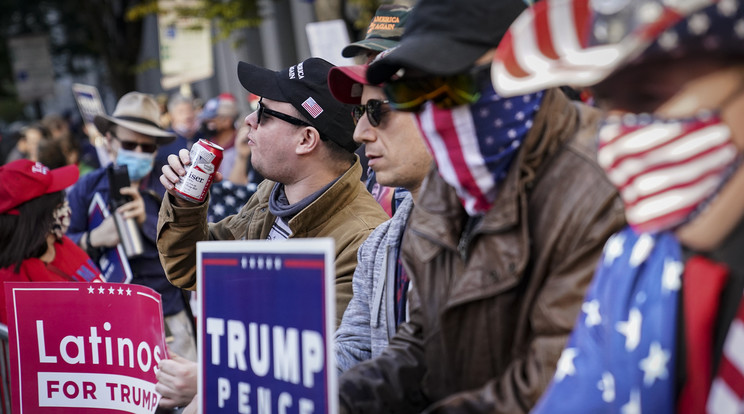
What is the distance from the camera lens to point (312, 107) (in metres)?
4.67

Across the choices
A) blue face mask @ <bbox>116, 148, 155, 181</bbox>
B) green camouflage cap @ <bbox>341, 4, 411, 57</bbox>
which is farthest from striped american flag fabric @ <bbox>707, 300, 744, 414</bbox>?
blue face mask @ <bbox>116, 148, 155, 181</bbox>

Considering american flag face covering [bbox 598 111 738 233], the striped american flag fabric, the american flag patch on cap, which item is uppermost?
american flag face covering [bbox 598 111 738 233]

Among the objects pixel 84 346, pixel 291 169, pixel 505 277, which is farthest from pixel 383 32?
pixel 505 277

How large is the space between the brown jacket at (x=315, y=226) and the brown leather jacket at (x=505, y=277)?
1.24 meters

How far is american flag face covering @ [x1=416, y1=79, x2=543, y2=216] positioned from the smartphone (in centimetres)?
417

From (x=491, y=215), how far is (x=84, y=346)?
2258mm

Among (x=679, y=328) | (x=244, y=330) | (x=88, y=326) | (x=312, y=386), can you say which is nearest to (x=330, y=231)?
(x=88, y=326)

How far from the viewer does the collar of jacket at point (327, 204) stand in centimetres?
437

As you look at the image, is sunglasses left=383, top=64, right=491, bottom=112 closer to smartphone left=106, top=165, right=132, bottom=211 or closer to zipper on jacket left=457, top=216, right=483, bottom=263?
zipper on jacket left=457, top=216, right=483, bottom=263

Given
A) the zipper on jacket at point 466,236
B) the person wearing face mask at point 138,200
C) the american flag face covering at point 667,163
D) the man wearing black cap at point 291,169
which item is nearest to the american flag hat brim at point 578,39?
the american flag face covering at point 667,163

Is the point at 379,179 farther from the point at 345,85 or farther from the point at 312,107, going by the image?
the point at 312,107

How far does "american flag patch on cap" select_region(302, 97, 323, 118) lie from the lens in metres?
4.66

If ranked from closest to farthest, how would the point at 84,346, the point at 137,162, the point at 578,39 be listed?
the point at 578,39 < the point at 84,346 < the point at 137,162

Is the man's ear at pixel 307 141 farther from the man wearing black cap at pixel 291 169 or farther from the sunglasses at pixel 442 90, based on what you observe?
the sunglasses at pixel 442 90
